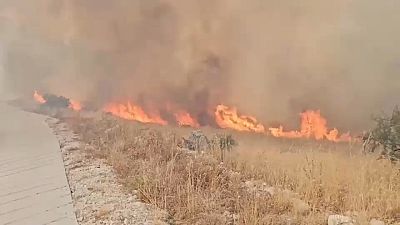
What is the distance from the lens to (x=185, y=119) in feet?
16.5

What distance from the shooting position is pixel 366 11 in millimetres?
4586

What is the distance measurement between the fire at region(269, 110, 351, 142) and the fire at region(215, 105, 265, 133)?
263 mm

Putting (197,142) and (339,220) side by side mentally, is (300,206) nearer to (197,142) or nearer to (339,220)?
(339,220)

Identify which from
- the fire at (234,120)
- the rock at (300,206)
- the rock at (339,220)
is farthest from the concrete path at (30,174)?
the rock at (339,220)

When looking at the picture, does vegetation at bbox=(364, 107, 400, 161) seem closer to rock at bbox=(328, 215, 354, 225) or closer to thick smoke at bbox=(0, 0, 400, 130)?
thick smoke at bbox=(0, 0, 400, 130)

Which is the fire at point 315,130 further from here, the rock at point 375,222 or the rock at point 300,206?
the rock at point 375,222

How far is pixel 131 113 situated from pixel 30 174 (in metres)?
1.02

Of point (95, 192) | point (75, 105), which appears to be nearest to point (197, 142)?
point (95, 192)

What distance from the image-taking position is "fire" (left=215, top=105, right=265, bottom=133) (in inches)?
191

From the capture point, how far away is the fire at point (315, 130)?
457 cm

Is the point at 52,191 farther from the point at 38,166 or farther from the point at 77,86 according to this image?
the point at 77,86

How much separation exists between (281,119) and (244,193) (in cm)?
80

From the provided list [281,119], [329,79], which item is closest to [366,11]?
[329,79]

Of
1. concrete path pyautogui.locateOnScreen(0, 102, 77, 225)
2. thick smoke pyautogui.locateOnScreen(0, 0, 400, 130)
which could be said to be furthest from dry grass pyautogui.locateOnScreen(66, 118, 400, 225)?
concrete path pyautogui.locateOnScreen(0, 102, 77, 225)
